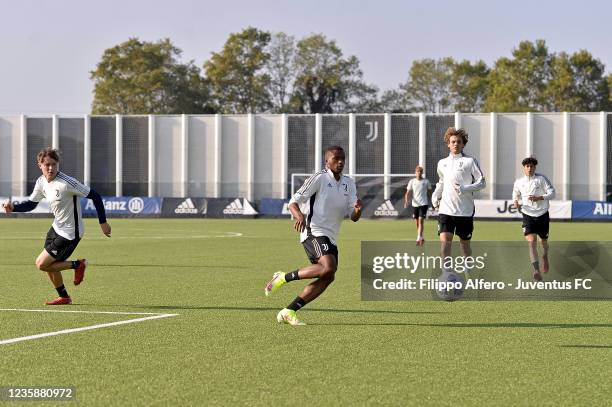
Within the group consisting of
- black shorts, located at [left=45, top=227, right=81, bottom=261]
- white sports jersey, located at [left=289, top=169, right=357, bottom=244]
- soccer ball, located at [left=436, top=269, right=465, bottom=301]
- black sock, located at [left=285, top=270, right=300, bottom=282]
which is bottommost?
soccer ball, located at [left=436, top=269, right=465, bottom=301]

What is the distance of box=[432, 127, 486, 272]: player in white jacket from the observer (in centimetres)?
1432

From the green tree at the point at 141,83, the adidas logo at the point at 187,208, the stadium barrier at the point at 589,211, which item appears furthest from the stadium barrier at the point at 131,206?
the green tree at the point at 141,83

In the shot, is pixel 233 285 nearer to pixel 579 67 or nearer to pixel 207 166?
pixel 207 166

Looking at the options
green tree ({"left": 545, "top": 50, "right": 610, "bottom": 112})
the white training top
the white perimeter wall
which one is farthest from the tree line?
the white training top

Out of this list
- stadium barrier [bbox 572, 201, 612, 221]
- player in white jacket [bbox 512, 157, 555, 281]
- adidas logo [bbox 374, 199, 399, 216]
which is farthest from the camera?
adidas logo [bbox 374, 199, 399, 216]

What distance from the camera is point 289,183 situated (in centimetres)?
6750

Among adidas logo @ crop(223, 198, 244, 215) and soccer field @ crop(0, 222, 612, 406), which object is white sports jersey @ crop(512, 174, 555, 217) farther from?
adidas logo @ crop(223, 198, 244, 215)

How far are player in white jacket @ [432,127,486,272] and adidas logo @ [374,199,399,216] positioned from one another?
40.1 meters

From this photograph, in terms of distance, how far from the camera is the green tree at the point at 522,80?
92.4 meters

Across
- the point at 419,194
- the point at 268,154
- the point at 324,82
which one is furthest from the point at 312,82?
the point at 419,194

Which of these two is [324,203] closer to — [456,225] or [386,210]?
[456,225]

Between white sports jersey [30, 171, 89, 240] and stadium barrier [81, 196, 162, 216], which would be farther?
stadium barrier [81, 196, 162, 216]

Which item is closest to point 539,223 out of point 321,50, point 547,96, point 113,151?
point 113,151

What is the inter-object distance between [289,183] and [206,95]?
33629 mm
